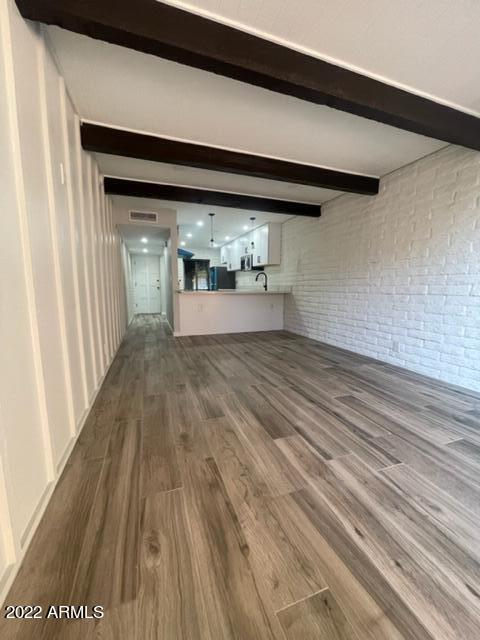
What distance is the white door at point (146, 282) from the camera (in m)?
9.10

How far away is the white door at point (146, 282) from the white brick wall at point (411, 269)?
6.44 meters

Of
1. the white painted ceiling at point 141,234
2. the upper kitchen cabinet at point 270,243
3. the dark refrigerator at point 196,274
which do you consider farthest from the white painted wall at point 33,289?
the dark refrigerator at point 196,274

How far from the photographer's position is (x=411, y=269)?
307 centimetres

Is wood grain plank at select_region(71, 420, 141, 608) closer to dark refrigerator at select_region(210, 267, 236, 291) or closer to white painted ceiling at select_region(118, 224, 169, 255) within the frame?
white painted ceiling at select_region(118, 224, 169, 255)

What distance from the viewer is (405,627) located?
765 mm

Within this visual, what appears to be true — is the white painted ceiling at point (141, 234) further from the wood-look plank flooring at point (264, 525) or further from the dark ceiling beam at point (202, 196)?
the wood-look plank flooring at point (264, 525)

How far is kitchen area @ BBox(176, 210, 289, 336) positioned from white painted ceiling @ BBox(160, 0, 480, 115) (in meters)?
3.82

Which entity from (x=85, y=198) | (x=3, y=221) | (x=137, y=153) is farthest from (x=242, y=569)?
(x=137, y=153)

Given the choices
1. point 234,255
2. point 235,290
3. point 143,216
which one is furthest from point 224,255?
point 143,216

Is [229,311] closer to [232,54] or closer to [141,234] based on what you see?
[141,234]

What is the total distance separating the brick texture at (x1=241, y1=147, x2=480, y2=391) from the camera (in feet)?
8.34

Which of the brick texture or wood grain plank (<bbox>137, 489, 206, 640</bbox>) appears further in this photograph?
the brick texture

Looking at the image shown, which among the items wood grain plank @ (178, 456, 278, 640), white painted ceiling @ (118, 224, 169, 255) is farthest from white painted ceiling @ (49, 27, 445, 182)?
white painted ceiling @ (118, 224, 169, 255)

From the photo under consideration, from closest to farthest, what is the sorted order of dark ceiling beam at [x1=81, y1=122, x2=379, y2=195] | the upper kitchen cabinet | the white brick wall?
dark ceiling beam at [x1=81, y1=122, x2=379, y2=195] < the white brick wall < the upper kitchen cabinet
